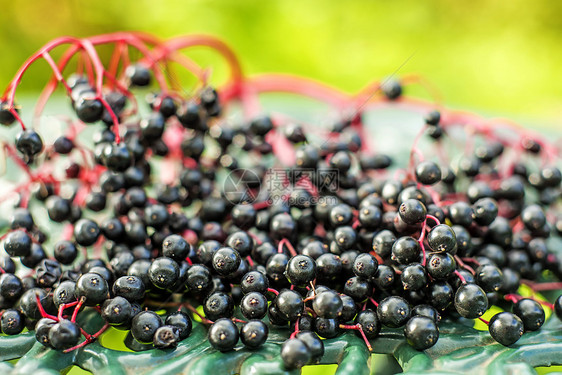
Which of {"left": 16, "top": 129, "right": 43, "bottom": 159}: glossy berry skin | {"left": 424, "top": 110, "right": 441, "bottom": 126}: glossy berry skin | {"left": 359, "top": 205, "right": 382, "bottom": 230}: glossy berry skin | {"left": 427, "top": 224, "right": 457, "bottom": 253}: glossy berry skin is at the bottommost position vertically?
{"left": 427, "top": 224, "right": 457, "bottom": 253}: glossy berry skin

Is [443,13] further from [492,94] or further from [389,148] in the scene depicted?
[389,148]

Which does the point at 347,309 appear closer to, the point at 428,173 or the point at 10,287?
the point at 428,173

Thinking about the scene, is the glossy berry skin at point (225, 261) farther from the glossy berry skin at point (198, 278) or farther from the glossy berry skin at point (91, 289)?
the glossy berry skin at point (91, 289)

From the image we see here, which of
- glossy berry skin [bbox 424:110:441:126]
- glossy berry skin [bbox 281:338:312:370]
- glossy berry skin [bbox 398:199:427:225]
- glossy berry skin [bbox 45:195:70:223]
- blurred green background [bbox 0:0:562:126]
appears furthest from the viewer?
blurred green background [bbox 0:0:562:126]

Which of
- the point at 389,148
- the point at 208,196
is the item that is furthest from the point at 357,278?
the point at 389,148

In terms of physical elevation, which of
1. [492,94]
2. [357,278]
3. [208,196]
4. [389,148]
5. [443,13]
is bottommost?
[357,278]

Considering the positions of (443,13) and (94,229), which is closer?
(94,229)

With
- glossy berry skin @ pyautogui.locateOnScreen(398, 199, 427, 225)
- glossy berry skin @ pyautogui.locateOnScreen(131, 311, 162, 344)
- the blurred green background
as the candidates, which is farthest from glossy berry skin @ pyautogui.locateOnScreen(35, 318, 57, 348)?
the blurred green background

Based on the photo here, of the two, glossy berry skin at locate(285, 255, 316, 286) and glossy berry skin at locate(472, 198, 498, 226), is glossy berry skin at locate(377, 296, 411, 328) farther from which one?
glossy berry skin at locate(472, 198, 498, 226)

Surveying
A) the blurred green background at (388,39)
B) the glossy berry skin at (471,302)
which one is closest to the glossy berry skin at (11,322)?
the glossy berry skin at (471,302)
